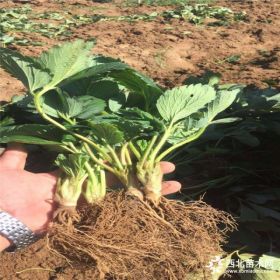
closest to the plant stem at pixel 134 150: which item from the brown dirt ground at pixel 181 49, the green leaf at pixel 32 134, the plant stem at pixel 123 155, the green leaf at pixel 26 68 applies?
the plant stem at pixel 123 155

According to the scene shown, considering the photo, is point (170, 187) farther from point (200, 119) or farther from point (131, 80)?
point (131, 80)

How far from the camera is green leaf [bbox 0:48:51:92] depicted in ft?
4.96

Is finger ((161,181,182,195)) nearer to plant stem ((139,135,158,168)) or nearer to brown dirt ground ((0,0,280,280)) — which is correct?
plant stem ((139,135,158,168))

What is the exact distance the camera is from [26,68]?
1525 millimetres

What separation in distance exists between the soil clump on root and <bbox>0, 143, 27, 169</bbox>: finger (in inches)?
10.8

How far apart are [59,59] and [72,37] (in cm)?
462

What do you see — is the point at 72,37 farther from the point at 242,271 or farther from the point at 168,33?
the point at 242,271

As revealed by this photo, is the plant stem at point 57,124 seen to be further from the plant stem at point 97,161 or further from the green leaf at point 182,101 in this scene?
the green leaf at point 182,101

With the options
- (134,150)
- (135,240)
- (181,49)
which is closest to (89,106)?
(134,150)

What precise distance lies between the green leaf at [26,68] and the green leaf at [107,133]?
242mm

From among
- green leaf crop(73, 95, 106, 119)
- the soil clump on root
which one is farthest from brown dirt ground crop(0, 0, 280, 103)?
the soil clump on root

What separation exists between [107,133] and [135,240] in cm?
41

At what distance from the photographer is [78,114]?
1640 mm

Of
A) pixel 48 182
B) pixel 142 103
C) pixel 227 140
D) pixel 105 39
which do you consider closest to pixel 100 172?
pixel 48 182
